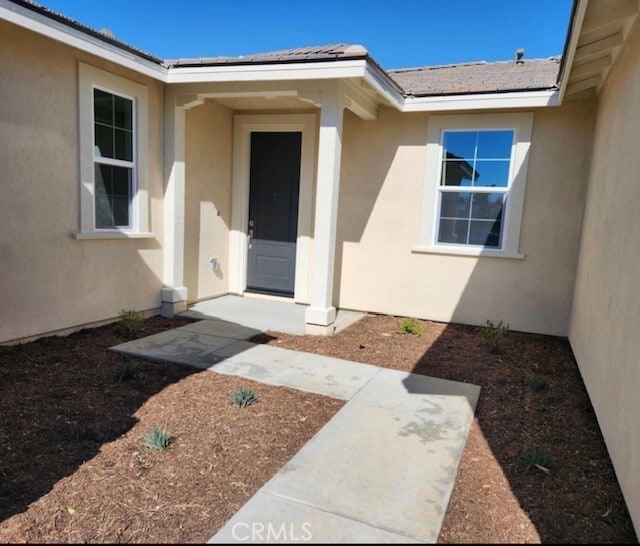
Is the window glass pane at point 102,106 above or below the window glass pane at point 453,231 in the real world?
above

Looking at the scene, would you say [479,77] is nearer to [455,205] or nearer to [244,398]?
[455,205]

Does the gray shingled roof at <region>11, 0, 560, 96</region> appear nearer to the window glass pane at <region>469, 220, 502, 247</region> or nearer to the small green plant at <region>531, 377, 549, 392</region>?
the window glass pane at <region>469, 220, 502, 247</region>

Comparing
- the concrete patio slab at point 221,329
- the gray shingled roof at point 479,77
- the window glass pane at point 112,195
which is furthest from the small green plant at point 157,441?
the gray shingled roof at point 479,77

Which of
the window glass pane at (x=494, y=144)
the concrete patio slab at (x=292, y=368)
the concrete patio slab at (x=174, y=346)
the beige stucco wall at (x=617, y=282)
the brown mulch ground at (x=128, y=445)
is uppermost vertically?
the window glass pane at (x=494, y=144)

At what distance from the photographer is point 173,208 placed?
6.62 metres

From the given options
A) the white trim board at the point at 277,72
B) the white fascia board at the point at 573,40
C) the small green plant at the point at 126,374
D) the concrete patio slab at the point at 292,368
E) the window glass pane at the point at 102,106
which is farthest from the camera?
the window glass pane at the point at 102,106

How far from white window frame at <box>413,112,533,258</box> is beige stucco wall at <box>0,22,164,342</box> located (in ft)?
14.3

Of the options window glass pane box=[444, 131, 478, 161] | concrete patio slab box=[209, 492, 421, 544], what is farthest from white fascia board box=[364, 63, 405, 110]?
concrete patio slab box=[209, 492, 421, 544]

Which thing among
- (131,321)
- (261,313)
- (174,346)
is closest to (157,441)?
(174,346)

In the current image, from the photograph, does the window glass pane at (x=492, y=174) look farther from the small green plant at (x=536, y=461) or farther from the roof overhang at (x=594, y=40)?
the small green plant at (x=536, y=461)

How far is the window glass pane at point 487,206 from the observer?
6676 millimetres

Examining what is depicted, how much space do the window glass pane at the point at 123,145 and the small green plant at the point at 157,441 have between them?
4.10 metres

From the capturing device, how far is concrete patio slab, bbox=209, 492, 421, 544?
2264 mm
